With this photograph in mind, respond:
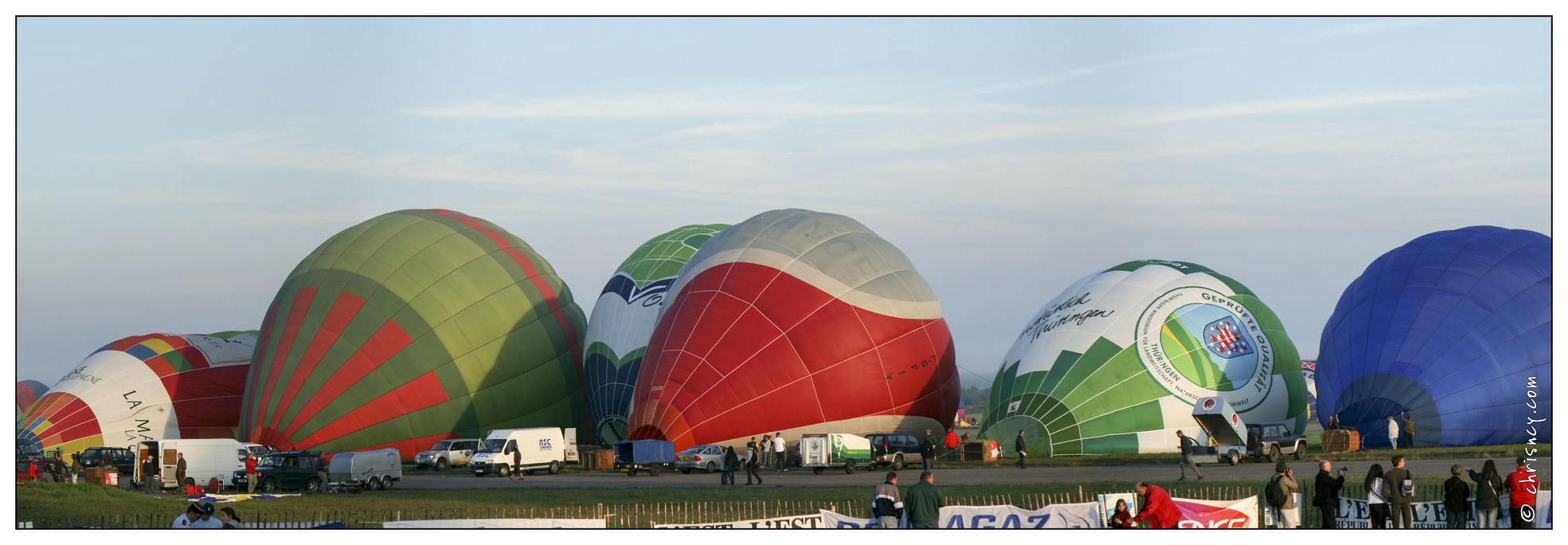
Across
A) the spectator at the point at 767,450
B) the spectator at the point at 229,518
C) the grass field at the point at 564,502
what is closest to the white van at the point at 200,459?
the grass field at the point at 564,502

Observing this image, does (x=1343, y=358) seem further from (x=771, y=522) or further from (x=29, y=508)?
(x=29, y=508)

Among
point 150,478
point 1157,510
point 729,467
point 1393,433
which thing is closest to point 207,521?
point 1157,510

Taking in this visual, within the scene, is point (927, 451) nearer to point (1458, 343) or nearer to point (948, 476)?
point (948, 476)

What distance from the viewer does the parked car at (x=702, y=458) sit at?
3222 centimetres

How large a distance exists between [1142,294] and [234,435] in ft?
91.9

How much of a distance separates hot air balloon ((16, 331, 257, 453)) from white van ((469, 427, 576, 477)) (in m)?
12.0

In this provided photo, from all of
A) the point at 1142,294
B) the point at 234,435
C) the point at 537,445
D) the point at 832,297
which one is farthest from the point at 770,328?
the point at 234,435

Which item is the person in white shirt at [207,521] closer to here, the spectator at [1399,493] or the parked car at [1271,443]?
the spectator at [1399,493]

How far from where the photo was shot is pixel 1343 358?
33062mm

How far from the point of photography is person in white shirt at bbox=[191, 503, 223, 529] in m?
16.3

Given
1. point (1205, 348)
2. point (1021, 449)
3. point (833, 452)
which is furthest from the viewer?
point (1205, 348)

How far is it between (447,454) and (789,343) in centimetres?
1054

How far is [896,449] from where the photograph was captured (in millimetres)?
32906
